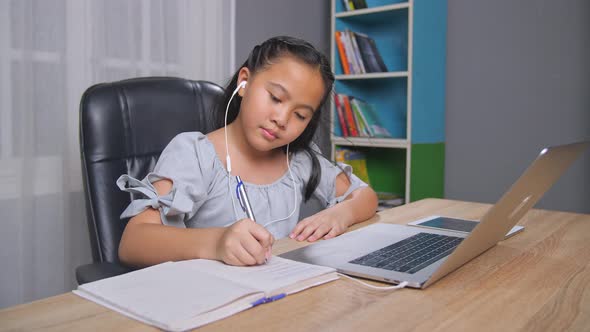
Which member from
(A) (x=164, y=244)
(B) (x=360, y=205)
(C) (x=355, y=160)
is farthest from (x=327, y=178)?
(C) (x=355, y=160)

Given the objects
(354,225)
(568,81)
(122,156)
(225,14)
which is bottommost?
(354,225)

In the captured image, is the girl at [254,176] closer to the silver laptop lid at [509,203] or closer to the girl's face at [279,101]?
the girl's face at [279,101]

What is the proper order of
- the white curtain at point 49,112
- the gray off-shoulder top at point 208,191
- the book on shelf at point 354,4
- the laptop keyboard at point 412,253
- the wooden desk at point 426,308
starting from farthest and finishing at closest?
the book on shelf at point 354,4
the white curtain at point 49,112
the gray off-shoulder top at point 208,191
the laptop keyboard at point 412,253
the wooden desk at point 426,308

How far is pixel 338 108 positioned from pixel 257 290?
218cm

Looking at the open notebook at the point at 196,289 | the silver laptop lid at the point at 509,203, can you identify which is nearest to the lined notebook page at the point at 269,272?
the open notebook at the point at 196,289

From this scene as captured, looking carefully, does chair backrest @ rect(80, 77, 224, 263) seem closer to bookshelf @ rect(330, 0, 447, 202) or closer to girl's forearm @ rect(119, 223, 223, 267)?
girl's forearm @ rect(119, 223, 223, 267)

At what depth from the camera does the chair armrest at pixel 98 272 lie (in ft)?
2.93

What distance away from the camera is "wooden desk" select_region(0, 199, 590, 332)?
555 mm

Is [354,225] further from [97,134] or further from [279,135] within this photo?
[97,134]

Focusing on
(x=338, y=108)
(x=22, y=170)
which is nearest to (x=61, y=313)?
(x=22, y=170)

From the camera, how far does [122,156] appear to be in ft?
3.96

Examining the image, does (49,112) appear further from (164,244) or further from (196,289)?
(196,289)

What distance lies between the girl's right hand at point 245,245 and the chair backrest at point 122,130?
1.49ft

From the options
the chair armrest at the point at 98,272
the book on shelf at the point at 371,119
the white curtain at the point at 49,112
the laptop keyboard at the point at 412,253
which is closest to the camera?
the laptop keyboard at the point at 412,253
